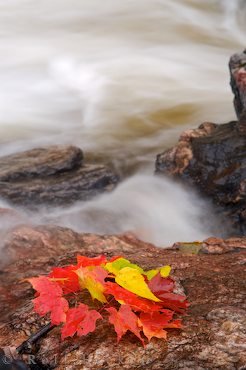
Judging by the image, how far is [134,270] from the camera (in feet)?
8.03

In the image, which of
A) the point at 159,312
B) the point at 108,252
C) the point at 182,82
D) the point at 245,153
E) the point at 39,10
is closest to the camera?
the point at 159,312

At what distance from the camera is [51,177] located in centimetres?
768

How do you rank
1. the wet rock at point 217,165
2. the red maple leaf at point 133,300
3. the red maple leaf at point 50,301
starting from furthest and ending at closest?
the wet rock at point 217,165, the red maple leaf at point 50,301, the red maple leaf at point 133,300

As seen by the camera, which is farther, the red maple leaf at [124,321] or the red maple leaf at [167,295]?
the red maple leaf at [167,295]

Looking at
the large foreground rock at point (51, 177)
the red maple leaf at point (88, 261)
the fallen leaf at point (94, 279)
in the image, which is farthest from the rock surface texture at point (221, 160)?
the fallen leaf at point (94, 279)

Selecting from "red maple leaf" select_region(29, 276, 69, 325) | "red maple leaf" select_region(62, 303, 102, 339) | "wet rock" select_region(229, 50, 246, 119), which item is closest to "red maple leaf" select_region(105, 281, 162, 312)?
"red maple leaf" select_region(62, 303, 102, 339)

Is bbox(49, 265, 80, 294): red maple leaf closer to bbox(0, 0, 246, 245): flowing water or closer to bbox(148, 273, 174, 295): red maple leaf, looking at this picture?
bbox(148, 273, 174, 295): red maple leaf

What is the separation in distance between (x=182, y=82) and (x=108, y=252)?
1013 centimetres

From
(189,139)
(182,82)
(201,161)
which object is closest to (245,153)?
(201,161)

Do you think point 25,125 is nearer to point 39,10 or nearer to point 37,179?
point 37,179

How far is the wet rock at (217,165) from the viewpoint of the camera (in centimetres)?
619

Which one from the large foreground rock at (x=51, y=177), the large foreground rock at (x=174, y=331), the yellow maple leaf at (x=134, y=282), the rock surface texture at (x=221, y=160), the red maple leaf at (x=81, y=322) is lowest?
the large foreground rock at (x=51, y=177)

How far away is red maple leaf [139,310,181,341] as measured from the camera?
229 centimetres

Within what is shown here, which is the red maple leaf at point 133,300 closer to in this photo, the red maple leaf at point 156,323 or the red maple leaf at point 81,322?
the red maple leaf at point 156,323
